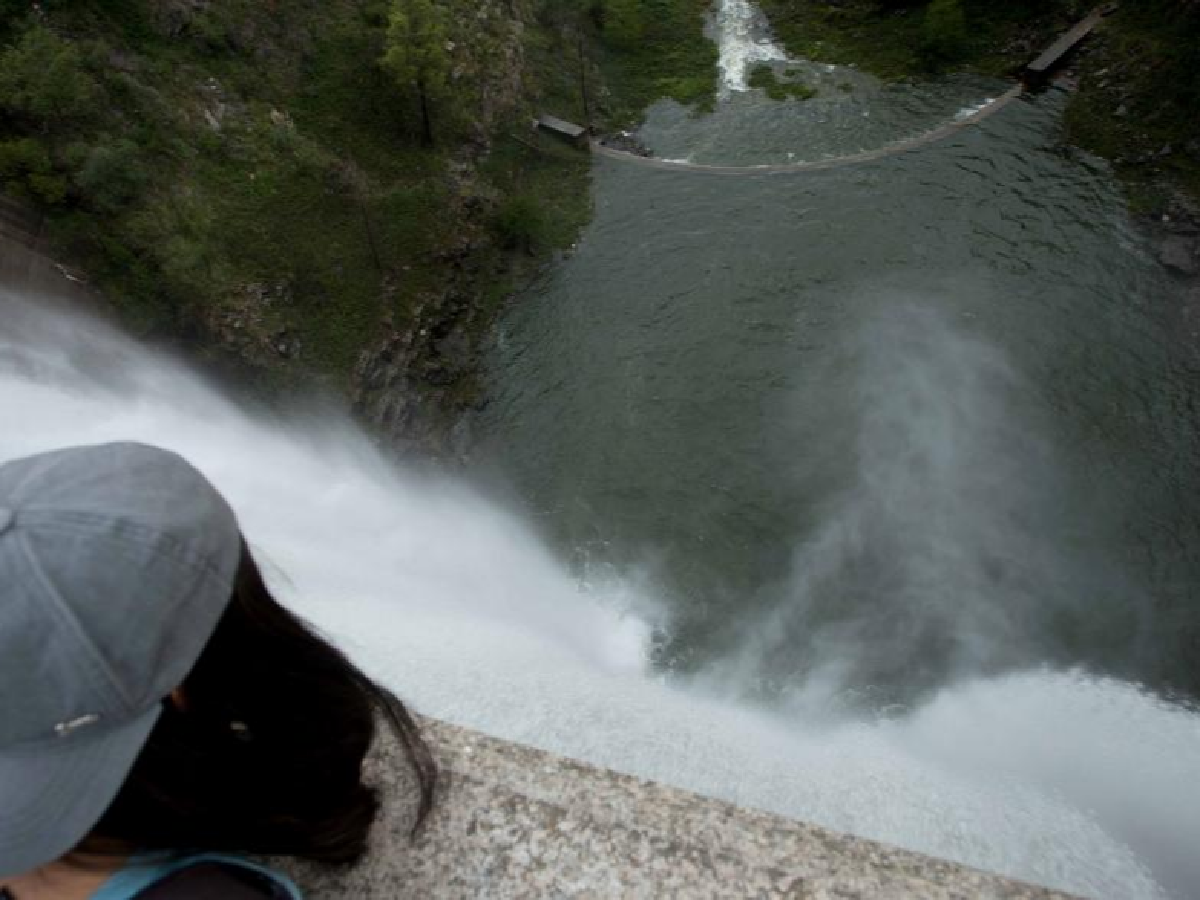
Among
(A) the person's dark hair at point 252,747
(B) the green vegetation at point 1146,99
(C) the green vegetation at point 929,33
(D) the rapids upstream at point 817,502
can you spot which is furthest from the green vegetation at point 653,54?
(A) the person's dark hair at point 252,747

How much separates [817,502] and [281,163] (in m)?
12.1

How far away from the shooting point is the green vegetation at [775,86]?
72.6 ft

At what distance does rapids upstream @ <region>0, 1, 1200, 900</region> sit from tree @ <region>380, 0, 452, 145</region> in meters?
4.73

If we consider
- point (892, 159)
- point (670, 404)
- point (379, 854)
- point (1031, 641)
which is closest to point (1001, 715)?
point (1031, 641)

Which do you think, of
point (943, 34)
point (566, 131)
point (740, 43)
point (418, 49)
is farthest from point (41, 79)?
point (943, 34)

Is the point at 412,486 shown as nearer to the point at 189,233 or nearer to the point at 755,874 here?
the point at 189,233

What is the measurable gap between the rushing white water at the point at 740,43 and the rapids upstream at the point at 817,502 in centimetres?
437

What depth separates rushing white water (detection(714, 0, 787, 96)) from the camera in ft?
76.6

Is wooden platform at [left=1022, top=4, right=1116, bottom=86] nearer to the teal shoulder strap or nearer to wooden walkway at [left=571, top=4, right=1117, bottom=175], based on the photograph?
wooden walkway at [left=571, top=4, right=1117, bottom=175]

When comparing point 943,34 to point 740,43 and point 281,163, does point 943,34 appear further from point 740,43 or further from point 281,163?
point 281,163

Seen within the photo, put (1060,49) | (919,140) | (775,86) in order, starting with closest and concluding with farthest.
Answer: (919,140) < (1060,49) < (775,86)

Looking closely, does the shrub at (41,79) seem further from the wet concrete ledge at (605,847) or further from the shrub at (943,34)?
the shrub at (943,34)

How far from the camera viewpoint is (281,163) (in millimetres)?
15781

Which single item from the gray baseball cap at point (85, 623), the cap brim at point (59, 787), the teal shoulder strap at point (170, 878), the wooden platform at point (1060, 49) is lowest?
the teal shoulder strap at point (170, 878)
